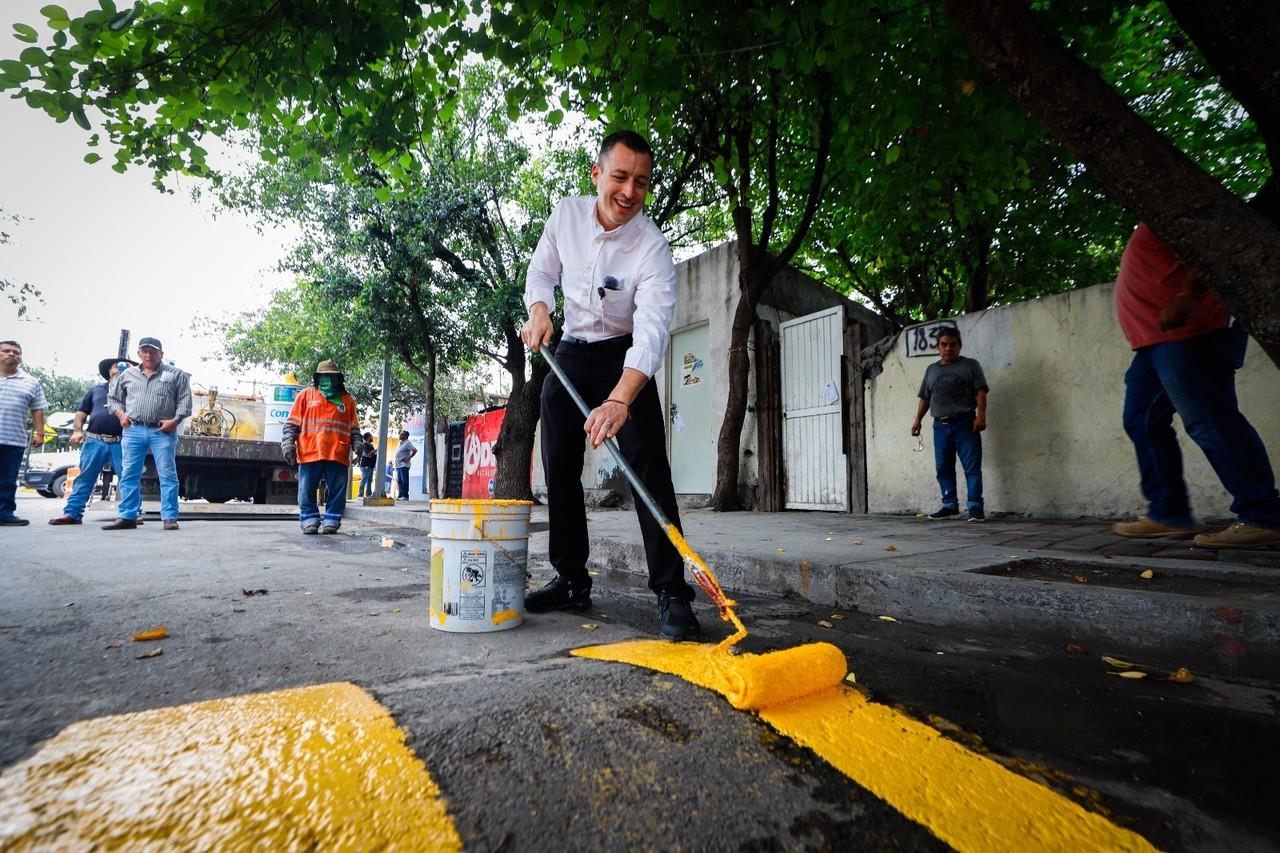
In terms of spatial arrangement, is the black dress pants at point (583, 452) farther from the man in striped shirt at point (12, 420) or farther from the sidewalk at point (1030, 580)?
the man in striped shirt at point (12, 420)

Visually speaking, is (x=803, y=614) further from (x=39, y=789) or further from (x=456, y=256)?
(x=456, y=256)

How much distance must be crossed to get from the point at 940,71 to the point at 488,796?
202 inches

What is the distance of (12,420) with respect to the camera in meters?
5.92

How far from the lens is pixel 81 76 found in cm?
276

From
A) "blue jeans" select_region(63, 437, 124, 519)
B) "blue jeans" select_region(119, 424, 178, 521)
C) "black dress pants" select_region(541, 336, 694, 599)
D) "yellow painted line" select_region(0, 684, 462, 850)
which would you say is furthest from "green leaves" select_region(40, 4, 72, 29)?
"blue jeans" select_region(63, 437, 124, 519)

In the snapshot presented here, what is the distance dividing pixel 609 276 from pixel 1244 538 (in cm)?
344

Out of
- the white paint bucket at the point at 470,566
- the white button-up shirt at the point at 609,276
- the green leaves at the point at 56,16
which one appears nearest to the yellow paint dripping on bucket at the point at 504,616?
the white paint bucket at the point at 470,566

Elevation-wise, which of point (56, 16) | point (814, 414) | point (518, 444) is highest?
point (56, 16)

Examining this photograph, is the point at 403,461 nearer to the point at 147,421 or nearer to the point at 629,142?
the point at 147,421

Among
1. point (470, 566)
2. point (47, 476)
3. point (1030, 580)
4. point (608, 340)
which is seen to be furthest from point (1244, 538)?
point (47, 476)

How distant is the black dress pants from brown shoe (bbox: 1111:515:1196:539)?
3.27 meters

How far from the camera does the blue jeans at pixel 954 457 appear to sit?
552 cm

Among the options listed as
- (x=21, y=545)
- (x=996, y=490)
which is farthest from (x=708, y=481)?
(x=21, y=545)

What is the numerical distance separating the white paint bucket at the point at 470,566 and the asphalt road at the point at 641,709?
0.08 m
